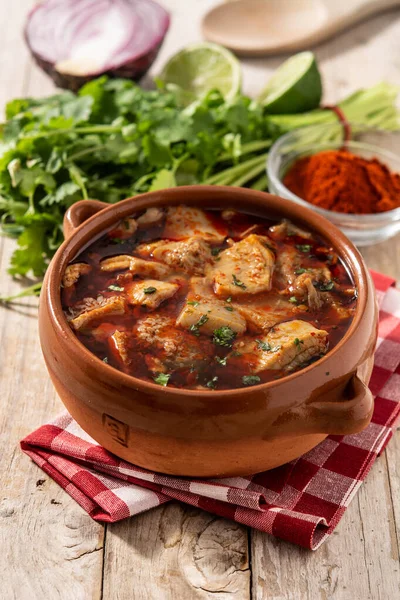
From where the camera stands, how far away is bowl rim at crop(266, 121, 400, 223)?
11.8 feet

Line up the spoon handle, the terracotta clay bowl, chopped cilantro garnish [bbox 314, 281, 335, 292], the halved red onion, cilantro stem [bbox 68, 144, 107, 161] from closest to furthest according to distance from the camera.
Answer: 1. the terracotta clay bowl
2. chopped cilantro garnish [bbox 314, 281, 335, 292]
3. cilantro stem [bbox 68, 144, 107, 161]
4. the halved red onion
5. the spoon handle

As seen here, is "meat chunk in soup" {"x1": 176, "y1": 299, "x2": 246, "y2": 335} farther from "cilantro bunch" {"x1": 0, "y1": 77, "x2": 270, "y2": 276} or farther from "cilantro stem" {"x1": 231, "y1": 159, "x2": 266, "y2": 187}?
"cilantro stem" {"x1": 231, "y1": 159, "x2": 266, "y2": 187}

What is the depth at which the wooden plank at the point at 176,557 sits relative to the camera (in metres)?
2.29

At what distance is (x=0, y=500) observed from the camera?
254 cm

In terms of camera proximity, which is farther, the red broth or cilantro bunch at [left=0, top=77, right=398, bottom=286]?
cilantro bunch at [left=0, top=77, right=398, bottom=286]

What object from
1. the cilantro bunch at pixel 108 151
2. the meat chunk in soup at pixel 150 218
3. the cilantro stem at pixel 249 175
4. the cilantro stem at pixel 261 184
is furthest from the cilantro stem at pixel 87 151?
the meat chunk in soup at pixel 150 218

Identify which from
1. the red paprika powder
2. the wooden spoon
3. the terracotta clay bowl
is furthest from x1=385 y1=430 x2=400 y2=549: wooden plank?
the wooden spoon

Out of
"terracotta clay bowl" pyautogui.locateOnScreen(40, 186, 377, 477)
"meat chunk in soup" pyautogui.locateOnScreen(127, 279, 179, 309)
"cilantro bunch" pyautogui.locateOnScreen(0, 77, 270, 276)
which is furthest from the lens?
"cilantro bunch" pyautogui.locateOnScreen(0, 77, 270, 276)

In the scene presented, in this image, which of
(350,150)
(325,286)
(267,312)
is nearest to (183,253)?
(267,312)

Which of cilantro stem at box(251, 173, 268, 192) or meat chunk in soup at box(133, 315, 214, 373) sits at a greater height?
meat chunk in soup at box(133, 315, 214, 373)

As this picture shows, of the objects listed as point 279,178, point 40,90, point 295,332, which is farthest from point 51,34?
point 295,332

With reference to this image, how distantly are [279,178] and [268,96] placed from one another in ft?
2.73

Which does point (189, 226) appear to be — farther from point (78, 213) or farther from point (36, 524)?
point (36, 524)

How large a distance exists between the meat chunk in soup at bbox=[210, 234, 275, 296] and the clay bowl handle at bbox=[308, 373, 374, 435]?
0.52 m
